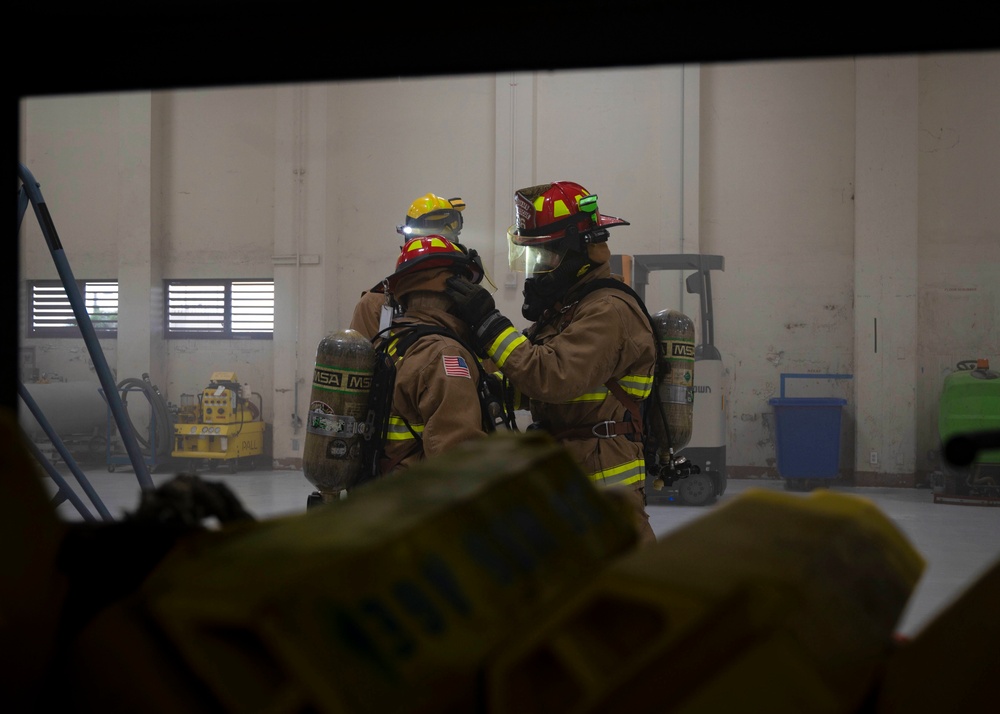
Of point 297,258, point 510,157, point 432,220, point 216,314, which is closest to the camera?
point 432,220

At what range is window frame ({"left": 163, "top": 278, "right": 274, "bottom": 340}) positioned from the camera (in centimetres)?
1144

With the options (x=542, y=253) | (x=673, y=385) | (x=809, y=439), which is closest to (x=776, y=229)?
(x=809, y=439)

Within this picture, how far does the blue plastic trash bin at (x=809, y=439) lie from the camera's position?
9055 millimetres

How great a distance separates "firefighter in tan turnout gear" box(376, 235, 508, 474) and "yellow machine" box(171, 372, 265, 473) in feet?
24.3

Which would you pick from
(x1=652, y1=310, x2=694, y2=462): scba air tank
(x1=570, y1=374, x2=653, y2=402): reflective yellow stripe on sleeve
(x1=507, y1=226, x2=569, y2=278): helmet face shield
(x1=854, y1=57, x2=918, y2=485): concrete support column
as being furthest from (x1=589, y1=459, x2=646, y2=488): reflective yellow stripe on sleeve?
(x1=854, y1=57, x2=918, y2=485): concrete support column

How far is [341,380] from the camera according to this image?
11.0 feet

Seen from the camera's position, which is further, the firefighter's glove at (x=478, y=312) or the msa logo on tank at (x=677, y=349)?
the msa logo on tank at (x=677, y=349)

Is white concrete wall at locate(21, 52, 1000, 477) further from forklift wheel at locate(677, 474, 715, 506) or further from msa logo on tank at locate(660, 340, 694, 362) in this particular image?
msa logo on tank at locate(660, 340, 694, 362)

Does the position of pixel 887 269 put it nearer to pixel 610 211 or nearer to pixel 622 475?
pixel 610 211

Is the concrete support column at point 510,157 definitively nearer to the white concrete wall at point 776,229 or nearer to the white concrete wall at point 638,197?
the white concrete wall at point 638,197

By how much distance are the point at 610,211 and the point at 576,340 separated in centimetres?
738

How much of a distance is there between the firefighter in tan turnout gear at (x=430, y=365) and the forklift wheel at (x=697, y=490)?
5344 mm

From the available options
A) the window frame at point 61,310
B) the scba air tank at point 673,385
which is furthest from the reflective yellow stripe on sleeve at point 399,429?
the window frame at point 61,310

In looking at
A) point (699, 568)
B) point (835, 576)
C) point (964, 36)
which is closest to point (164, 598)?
point (699, 568)
